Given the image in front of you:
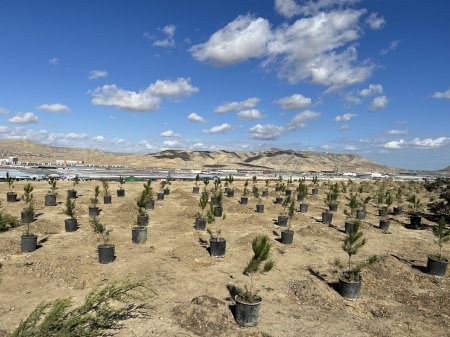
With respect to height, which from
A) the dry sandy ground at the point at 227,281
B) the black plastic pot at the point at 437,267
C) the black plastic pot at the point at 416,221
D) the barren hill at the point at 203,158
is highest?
the barren hill at the point at 203,158

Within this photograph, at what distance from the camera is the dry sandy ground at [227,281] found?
8.15 metres

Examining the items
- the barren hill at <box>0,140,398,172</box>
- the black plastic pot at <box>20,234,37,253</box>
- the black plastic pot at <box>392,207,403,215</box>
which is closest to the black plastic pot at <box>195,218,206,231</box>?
the black plastic pot at <box>20,234,37,253</box>

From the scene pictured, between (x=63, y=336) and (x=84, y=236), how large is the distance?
11201mm

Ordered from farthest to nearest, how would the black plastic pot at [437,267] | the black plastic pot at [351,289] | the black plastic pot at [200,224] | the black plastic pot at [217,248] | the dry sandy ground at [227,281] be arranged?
the black plastic pot at [200,224], the black plastic pot at [217,248], the black plastic pot at [437,267], the black plastic pot at [351,289], the dry sandy ground at [227,281]

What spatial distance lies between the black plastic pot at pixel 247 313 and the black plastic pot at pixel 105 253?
5473 millimetres

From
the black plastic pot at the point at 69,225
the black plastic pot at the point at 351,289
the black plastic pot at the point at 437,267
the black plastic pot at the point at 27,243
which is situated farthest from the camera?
the black plastic pot at the point at 69,225

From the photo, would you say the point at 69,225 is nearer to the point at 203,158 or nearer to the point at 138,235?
the point at 138,235

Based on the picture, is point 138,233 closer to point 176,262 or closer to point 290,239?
point 176,262

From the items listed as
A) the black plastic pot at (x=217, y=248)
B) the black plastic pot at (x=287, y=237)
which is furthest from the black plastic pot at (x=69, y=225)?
the black plastic pot at (x=287, y=237)

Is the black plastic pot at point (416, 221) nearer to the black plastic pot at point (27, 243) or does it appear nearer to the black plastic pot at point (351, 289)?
the black plastic pot at point (351, 289)

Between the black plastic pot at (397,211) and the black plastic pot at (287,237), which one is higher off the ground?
the black plastic pot at (397,211)

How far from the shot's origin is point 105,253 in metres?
11.8

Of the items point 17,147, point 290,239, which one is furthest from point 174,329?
point 17,147

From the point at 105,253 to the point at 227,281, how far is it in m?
4.06
